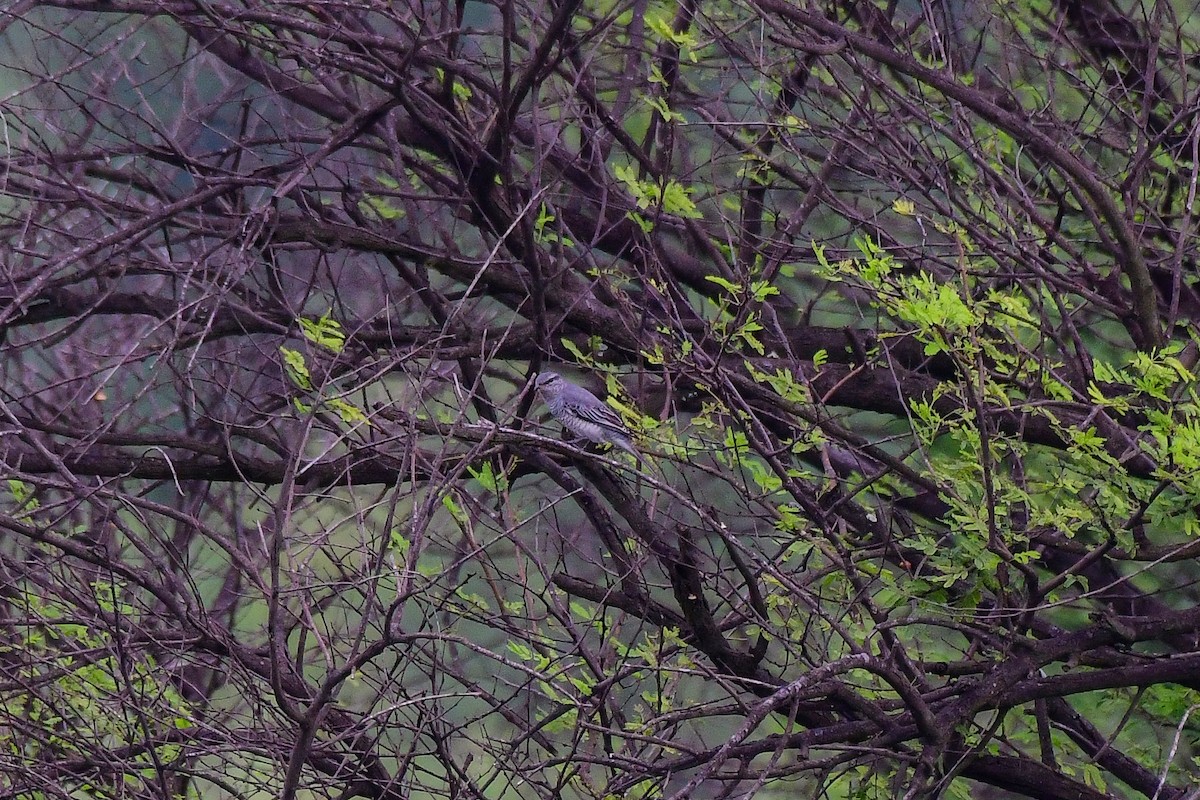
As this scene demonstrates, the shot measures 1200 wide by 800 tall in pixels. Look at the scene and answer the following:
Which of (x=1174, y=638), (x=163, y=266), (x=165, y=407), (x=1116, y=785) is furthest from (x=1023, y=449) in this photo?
(x=165, y=407)

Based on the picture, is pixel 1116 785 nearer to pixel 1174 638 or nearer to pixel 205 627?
pixel 1174 638

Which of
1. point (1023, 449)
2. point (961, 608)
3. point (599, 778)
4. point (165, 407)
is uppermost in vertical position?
point (1023, 449)

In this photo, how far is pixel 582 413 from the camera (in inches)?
280

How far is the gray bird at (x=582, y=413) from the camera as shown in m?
6.36

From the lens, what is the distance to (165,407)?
426 inches

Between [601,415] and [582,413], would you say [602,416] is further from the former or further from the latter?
[582,413]

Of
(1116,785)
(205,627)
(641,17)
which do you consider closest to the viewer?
(205,627)

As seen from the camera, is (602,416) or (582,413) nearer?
(602,416)

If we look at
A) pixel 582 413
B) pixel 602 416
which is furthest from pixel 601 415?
pixel 582 413

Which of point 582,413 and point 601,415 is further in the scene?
point 582,413

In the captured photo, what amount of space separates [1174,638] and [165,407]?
7787mm

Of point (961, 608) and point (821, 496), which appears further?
point (821, 496)

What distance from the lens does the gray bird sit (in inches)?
250

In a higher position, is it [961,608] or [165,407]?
[961,608]
